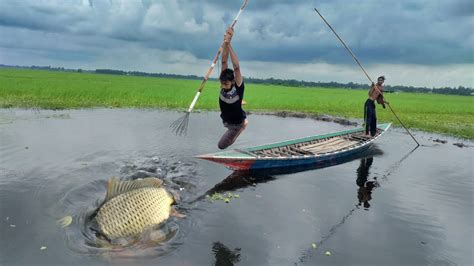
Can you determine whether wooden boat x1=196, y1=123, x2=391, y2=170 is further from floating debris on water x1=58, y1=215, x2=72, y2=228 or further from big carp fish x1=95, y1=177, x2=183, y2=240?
floating debris on water x1=58, y1=215, x2=72, y2=228

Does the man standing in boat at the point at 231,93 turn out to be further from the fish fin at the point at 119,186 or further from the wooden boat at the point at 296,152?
the fish fin at the point at 119,186

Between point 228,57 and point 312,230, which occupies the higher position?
point 228,57

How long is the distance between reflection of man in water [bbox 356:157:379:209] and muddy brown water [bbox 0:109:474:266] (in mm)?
36

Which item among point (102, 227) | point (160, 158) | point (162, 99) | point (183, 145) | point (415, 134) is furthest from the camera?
point (162, 99)

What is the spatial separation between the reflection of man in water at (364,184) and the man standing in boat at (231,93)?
10.6ft

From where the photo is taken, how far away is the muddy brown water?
197 inches

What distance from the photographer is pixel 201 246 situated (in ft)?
16.8

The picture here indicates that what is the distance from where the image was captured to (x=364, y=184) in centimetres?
893

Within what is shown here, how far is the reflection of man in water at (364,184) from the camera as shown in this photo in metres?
7.77

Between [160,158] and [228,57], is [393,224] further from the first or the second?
[160,158]

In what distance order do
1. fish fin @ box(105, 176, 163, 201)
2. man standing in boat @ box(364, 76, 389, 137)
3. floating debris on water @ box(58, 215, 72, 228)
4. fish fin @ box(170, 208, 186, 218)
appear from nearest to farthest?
fish fin @ box(105, 176, 163, 201) < floating debris on water @ box(58, 215, 72, 228) < fish fin @ box(170, 208, 186, 218) < man standing in boat @ box(364, 76, 389, 137)

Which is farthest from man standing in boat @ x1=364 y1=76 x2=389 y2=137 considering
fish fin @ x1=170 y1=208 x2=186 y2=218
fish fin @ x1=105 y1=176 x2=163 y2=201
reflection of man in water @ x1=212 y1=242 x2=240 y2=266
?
fish fin @ x1=105 y1=176 x2=163 y2=201

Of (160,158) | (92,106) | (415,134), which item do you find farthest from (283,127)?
(92,106)

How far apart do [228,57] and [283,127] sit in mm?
11427
